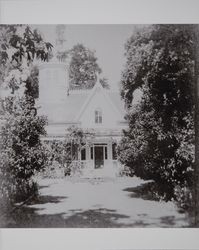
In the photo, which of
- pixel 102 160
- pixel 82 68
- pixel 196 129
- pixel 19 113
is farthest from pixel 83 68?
pixel 196 129

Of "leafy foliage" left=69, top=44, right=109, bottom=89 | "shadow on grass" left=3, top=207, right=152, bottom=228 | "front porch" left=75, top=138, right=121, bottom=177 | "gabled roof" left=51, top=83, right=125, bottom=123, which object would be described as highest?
"leafy foliage" left=69, top=44, right=109, bottom=89

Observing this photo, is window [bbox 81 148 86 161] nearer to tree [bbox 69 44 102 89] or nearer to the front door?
the front door

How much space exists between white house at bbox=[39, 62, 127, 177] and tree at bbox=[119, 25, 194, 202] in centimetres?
9

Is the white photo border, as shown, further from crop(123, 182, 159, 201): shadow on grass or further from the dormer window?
the dormer window

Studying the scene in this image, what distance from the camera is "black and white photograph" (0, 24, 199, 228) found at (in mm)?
2930

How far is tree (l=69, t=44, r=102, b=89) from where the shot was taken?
2975mm

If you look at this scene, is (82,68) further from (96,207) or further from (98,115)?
Result: (96,207)

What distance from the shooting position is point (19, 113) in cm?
301

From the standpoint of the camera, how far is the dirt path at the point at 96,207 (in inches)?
114

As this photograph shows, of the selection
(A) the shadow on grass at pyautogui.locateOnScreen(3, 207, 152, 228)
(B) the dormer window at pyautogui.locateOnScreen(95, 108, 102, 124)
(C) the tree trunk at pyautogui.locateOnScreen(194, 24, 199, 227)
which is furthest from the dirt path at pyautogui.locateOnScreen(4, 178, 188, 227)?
(B) the dormer window at pyautogui.locateOnScreen(95, 108, 102, 124)

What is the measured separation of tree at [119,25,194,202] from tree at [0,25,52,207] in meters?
0.70

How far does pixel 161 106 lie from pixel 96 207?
3.09 feet

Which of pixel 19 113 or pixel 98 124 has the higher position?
pixel 19 113

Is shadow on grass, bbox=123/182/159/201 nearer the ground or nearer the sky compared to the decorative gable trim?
nearer the ground
